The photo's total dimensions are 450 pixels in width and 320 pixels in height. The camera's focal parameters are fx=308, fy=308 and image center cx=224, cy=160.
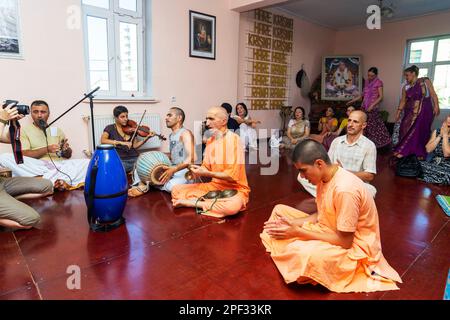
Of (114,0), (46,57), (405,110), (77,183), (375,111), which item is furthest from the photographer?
(375,111)

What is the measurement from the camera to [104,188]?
246 cm

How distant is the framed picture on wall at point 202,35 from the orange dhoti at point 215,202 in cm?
338

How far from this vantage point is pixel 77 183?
12.5 feet

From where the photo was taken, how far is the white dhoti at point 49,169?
11.8 feet

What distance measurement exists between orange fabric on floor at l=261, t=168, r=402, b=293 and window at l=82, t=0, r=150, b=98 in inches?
163

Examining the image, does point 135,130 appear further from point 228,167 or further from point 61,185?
point 228,167

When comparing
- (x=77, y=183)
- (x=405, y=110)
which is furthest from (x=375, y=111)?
(x=77, y=183)

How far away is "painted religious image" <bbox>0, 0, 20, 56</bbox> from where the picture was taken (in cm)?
380

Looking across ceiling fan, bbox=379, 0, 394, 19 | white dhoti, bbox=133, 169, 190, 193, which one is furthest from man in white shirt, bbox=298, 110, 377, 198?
ceiling fan, bbox=379, 0, 394, 19

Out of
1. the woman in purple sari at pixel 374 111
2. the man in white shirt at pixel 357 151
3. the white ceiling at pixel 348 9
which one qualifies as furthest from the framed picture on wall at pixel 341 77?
the man in white shirt at pixel 357 151

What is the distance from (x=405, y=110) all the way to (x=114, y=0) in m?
5.25
